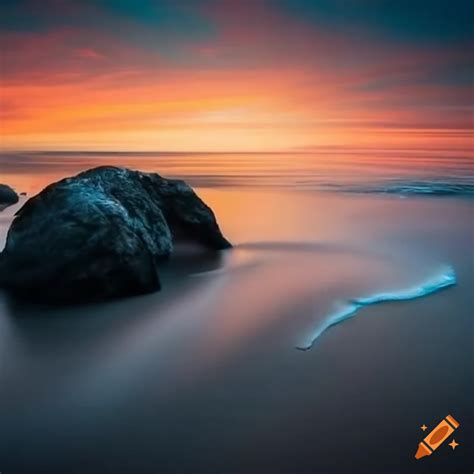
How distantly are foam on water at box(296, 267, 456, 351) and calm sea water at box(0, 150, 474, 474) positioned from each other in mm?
21

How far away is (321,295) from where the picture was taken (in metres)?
2.53

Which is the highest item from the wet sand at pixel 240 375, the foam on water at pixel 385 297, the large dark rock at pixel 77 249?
the large dark rock at pixel 77 249

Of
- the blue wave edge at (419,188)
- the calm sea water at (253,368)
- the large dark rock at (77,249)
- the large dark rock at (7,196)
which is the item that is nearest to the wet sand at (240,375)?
the calm sea water at (253,368)

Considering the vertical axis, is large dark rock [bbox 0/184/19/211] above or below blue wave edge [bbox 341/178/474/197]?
below

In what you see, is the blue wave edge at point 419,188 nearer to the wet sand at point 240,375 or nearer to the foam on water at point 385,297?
the wet sand at point 240,375

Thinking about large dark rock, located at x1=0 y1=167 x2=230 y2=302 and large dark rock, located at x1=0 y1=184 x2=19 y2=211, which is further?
large dark rock, located at x1=0 y1=184 x2=19 y2=211

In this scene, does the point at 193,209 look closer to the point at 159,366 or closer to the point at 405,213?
the point at 159,366

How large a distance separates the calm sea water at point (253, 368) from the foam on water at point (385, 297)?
21mm

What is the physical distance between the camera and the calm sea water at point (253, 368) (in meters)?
1.38

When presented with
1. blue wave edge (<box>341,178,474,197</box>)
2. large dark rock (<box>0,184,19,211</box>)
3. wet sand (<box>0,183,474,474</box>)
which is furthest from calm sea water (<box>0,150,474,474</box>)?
large dark rock (<box>0,184,19,211</box>)

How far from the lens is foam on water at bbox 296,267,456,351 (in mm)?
2124

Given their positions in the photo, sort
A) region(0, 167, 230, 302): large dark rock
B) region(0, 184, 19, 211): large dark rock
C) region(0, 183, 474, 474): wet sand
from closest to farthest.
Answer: region(0, 183, 474, 474): wet sand
region(0, 167, 230, 302): large dark rock
region(0, 184, 19, 211): large dark rock

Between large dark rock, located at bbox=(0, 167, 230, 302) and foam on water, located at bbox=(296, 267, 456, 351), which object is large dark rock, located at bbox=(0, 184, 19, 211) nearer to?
large dark rock, located at bbox=(0, 167, 230, 302)

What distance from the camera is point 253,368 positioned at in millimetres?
1805
